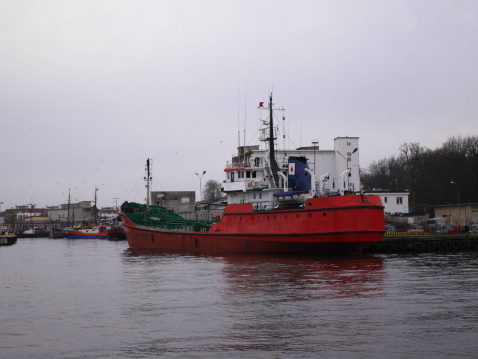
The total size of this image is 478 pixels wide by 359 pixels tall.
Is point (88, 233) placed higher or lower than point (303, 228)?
lower

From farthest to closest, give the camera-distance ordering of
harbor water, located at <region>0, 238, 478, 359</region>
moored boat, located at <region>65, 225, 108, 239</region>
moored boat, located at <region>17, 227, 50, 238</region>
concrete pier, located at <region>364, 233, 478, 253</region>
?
moored boat, located at <region>17, 227, 50, 238</region>
moored boat, located at <region>65, 225, 108, 239</region>
concrete pier, located at <region>364, 233, 478, 253</region>
harbor water, located at <region>0, 238, 478, 359</region>

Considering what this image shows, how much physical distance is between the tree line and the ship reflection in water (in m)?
43.5

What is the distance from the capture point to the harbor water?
12227mm

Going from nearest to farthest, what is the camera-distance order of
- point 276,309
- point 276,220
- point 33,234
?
point 276,309, point 276,220, point 33,234

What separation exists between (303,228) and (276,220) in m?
2.33

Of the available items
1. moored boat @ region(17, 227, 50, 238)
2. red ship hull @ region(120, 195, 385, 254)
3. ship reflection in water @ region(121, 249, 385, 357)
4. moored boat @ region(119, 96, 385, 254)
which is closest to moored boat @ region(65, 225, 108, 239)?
moored boat @ region(17, 227, 50, 238)

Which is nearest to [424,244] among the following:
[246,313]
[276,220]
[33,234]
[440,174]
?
[276,220]

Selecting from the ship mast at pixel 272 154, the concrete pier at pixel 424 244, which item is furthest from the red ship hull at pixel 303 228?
the concrete pier at pixel 424 244

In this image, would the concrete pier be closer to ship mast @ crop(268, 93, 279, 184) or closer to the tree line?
ship mast @ crop(268, 93, 279, 184)

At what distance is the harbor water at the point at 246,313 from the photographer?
12.2 metres

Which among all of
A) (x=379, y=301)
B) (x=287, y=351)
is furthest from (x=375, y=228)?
(x=287, y=351)

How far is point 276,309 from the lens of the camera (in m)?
16.4

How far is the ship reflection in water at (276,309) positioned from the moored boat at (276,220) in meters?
4.14

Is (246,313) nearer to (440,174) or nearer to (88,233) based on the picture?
(440,174)
